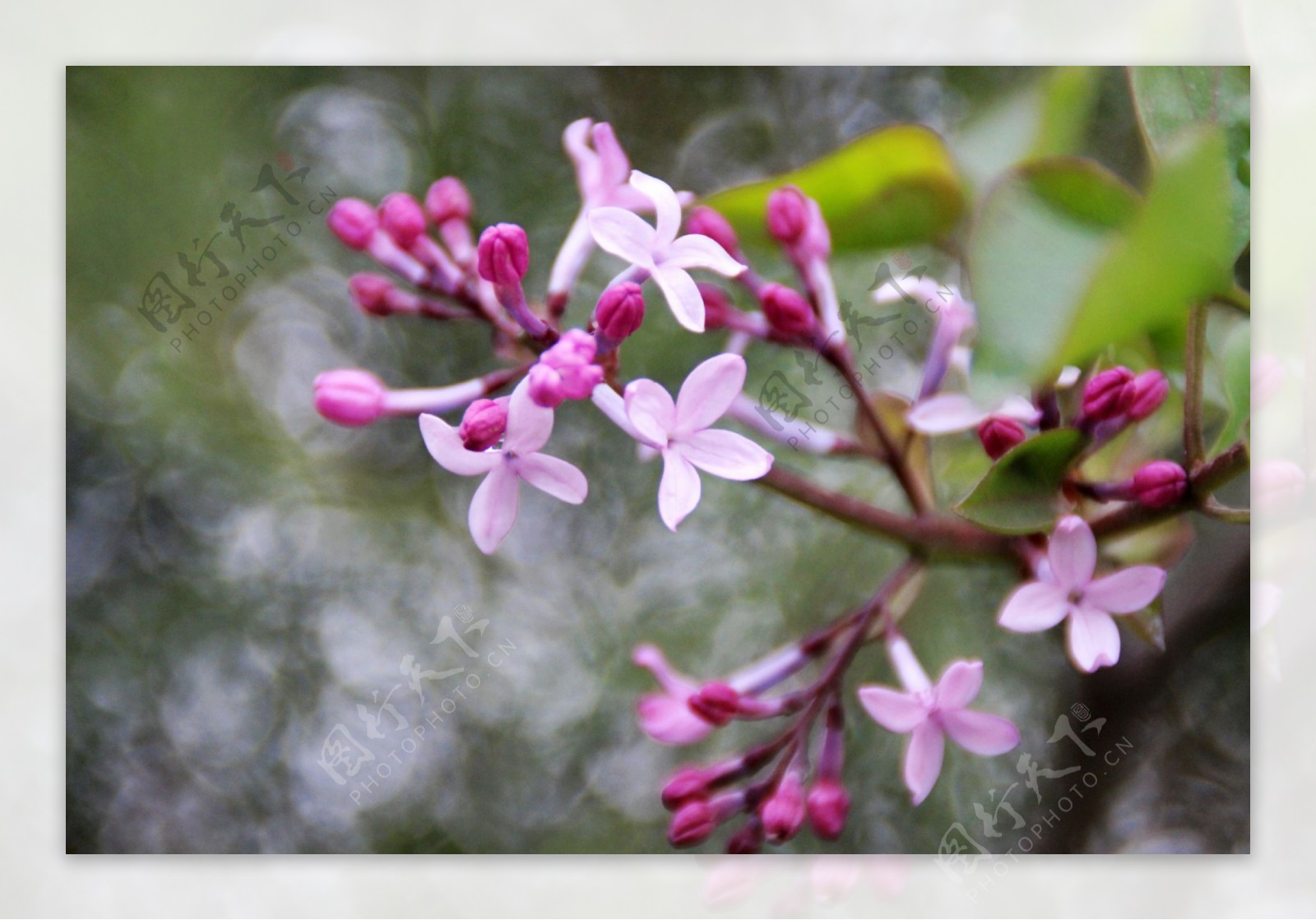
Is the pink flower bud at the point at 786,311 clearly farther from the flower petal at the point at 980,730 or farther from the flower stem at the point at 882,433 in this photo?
the flower petal at the point at 980,730

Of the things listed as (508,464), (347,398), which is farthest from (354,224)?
(508,464)

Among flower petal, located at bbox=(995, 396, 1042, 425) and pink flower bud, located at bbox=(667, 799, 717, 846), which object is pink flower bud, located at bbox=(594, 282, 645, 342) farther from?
pink flower bud, located at bbox=(667, 799, 717, 846)

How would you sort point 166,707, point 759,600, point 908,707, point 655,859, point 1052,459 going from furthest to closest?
point 759,600
point 166,707
point 655,859
point 908,707
point 1052,459

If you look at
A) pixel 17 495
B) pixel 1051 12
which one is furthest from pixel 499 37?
pixel 17 495

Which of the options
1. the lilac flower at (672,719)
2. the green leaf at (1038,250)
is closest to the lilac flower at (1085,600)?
the green leaf at (1038,250)

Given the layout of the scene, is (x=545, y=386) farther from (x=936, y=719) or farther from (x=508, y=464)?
(x=936, y=719)

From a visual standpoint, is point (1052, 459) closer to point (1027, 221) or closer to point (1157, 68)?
point (1027, 221)

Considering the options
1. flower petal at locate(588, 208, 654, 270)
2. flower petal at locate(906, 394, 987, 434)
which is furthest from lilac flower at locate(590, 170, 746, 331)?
flower petal at locate(906, 394, 987, 434)
